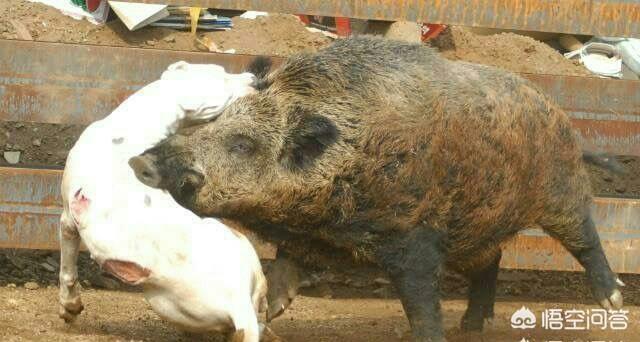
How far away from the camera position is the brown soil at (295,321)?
5602 millimetres

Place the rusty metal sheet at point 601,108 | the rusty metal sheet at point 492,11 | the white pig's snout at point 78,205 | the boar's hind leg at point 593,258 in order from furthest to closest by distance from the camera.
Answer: the rusty metal sheet at point 601,108
the rusty metal sheet at point 492,11
the boar's hind leg at point 593,258
the white pig's snout at point 78,205

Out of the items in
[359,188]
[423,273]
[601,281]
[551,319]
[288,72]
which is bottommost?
[551,319]

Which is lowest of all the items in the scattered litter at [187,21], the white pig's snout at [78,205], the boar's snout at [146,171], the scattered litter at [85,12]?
the scattered litter at [187,21]

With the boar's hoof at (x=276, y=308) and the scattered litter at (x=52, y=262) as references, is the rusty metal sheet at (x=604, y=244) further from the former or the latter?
the scattered litter at (x=52, y=262)

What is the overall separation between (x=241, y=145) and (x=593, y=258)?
2290 millimetres

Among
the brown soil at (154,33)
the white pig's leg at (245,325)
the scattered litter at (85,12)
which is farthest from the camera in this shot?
the scattered litter at (85,12)

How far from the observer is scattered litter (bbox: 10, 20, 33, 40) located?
814cm

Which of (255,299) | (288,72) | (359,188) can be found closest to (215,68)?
(288,72)

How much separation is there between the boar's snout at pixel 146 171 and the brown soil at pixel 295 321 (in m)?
0.81

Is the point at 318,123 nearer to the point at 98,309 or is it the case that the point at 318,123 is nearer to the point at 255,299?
the point at 255,299

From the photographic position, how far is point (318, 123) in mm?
5441

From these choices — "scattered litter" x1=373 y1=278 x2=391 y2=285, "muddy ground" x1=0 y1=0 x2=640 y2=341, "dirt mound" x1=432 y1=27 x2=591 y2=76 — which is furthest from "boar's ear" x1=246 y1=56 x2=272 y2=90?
"dirt mound" x1=432 y1=27 x2=591 y2=76

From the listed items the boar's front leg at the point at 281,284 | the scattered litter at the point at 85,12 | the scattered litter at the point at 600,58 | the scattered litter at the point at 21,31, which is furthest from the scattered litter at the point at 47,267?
the scattered litter at the point at 600,58

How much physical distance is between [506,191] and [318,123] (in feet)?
3.52
